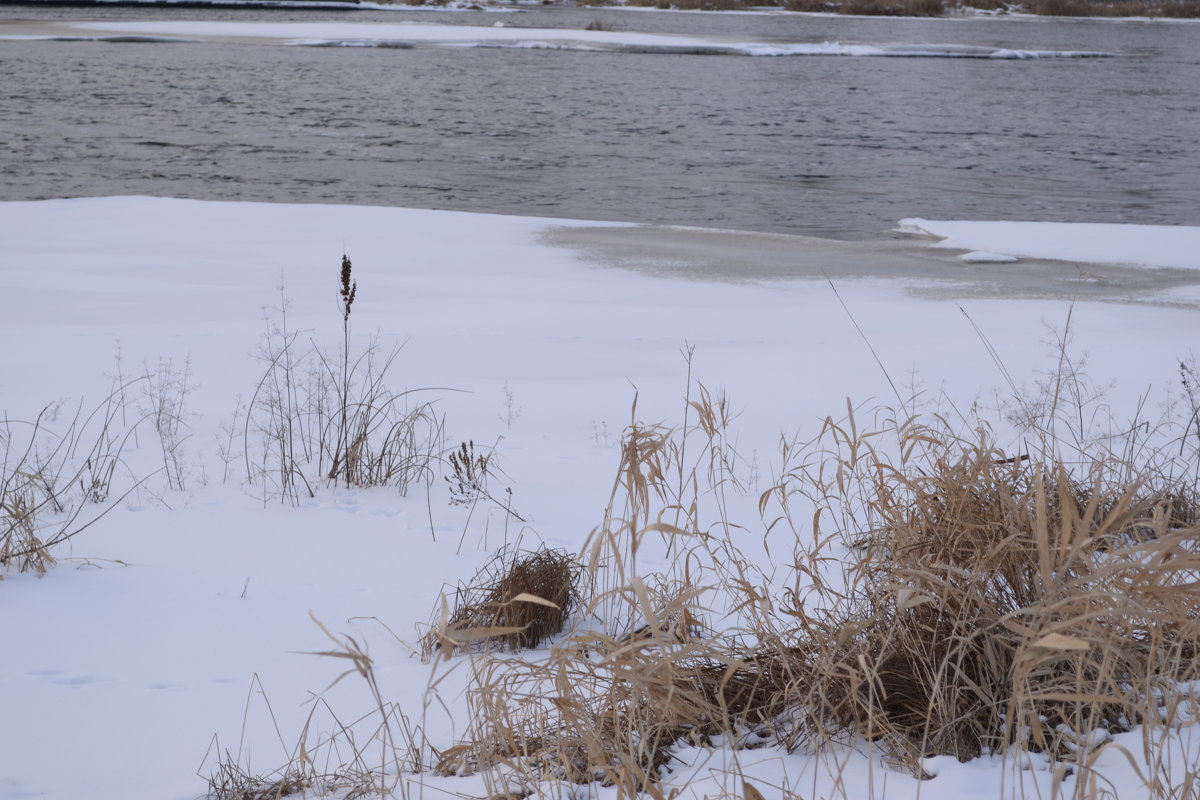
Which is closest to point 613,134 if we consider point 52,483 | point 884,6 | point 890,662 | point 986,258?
point 986,258

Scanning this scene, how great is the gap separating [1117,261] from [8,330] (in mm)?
8512

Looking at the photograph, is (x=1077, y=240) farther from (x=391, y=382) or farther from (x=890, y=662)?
(x=890, y=662)

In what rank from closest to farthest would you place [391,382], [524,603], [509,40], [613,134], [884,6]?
[524,603], [391,382], [613,134], [509,40], [884,6]

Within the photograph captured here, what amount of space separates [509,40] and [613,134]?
17.1 metres

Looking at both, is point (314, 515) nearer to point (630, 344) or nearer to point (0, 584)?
point (0, 584)

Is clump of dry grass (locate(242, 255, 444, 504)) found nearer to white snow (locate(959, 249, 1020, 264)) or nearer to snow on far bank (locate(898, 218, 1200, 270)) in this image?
white snow (locate(959, 249, 1020, 264))

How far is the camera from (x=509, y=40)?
3155 cm

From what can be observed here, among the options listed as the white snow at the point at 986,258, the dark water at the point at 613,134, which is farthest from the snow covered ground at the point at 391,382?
the dark water at the point at 613,134

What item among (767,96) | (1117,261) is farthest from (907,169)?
(767,96)

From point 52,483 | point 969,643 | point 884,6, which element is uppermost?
point 884,6

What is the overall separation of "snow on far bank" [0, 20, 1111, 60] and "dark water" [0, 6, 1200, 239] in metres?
2.23

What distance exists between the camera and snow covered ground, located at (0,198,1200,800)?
2.14 meters

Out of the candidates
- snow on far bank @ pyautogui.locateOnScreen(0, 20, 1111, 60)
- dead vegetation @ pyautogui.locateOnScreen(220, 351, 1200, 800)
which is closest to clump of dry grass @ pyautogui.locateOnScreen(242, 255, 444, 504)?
dead vegetation @ pyautogui.locateOnScreen(220, 351, 1200, 800)

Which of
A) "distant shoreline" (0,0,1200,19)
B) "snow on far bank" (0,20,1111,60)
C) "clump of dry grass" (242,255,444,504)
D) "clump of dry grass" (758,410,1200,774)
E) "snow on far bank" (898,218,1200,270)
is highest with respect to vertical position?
"distant shoreline" (0,0,1200,19)
